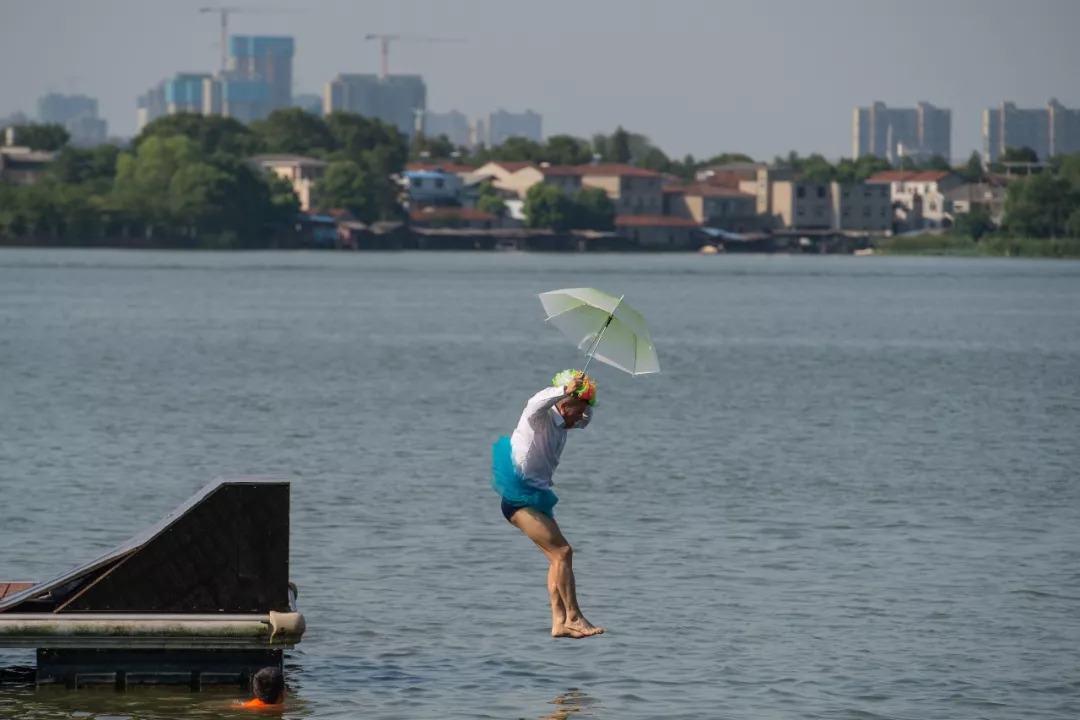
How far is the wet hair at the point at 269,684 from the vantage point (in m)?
15.9

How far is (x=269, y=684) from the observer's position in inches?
627

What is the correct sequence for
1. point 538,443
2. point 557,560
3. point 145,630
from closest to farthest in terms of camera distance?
point 145,630, point 538,443, point 557,560

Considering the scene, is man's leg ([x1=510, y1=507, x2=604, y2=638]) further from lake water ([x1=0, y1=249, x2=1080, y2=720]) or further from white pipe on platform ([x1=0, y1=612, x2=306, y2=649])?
white pipe on platform ([x1=0, y1=612, x2=306, y2=649])

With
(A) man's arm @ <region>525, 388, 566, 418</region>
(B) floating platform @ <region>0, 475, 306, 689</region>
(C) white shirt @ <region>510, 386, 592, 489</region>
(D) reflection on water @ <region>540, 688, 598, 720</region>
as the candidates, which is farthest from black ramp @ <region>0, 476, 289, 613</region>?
(D) reflection on water @ <region>540, 688, 598, 720</region>

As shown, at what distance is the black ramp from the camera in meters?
15.8

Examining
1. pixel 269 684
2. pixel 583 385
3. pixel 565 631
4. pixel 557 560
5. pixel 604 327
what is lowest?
pixel 269 684

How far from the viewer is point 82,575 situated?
628 inches

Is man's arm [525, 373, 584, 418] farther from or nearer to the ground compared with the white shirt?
farther from the ground

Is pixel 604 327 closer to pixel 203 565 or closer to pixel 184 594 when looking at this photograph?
pixel 203 565

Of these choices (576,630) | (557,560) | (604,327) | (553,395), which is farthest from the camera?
(604,327)

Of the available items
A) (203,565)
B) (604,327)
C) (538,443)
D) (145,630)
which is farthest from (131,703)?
(604,327)

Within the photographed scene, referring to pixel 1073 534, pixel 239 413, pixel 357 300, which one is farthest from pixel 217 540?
pixel 357 300

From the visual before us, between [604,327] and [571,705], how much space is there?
292 centimetres

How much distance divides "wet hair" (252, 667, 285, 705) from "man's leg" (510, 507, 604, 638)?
203 centimetres
